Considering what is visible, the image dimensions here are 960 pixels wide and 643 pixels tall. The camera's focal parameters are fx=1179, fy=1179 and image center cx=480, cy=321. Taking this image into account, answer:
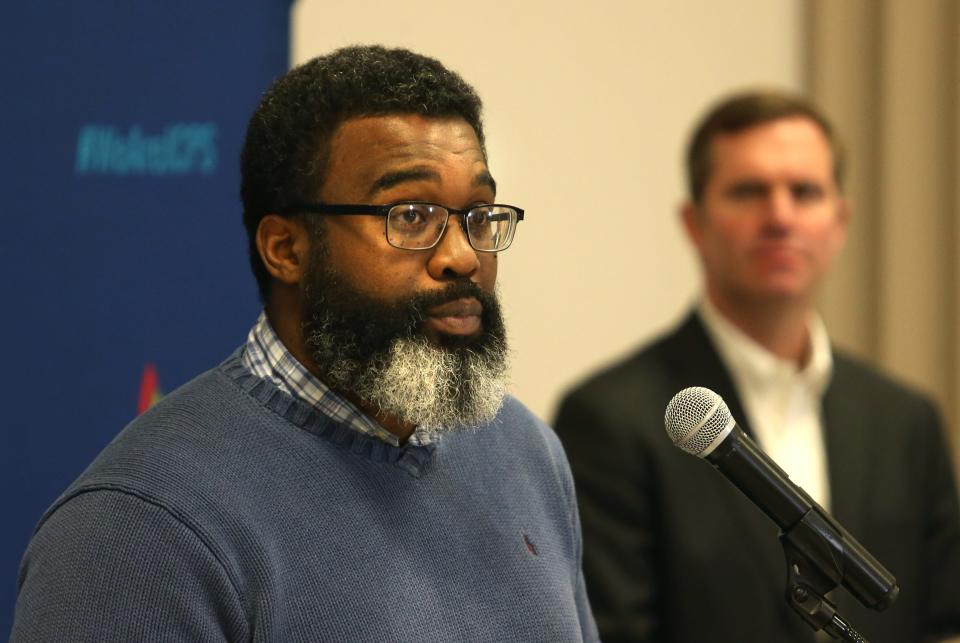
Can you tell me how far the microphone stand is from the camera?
3.46 ft

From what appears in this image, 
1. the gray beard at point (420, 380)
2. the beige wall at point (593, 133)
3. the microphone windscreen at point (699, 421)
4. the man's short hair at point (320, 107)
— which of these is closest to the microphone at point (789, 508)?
the microphone windscreen at point (699, 421)

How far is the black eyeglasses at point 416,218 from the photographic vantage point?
3.82ft

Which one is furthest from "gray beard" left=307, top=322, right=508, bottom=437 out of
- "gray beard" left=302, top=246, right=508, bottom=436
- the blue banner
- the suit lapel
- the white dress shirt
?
the suit lapel

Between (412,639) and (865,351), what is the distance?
7.72 feet

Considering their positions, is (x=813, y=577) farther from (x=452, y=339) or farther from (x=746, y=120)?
(x=746, y=120)

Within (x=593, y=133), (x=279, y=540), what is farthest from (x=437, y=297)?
(x=593, y=133)

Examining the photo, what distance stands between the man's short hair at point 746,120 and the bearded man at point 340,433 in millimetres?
1301

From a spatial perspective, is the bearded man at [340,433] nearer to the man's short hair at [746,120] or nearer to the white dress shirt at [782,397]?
the white dress shirt at [782,397]

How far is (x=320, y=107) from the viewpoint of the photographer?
1.20 meters

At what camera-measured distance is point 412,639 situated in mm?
1131

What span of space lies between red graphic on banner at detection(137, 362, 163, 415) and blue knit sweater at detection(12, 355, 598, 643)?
27.6 inches

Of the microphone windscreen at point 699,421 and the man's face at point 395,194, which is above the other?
the man's face at point 395,194

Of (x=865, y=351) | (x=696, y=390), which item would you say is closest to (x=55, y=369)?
(x=696, y=390)

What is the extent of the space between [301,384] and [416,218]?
0.21m
